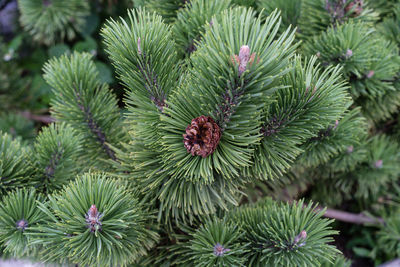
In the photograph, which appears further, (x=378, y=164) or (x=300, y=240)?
(x=378, y=164)

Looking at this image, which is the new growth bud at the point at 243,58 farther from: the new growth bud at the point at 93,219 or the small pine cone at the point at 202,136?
the new growth bud at the point at 93,219

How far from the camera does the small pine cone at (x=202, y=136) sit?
1.99 feet

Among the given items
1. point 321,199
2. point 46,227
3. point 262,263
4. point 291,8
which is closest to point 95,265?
point 46,227

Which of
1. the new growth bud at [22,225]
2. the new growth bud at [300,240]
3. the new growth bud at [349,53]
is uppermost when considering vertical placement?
the new growth bud at [349,53]

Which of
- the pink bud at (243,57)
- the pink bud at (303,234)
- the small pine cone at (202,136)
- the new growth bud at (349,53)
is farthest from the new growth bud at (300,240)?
the new growth bud at (349,53)

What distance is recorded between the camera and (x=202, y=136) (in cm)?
61

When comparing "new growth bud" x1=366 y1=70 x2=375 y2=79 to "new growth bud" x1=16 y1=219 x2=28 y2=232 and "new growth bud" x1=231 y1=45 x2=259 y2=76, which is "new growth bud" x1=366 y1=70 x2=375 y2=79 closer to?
"new growth bud" x1=231 y1=45 x2=259 y2=76

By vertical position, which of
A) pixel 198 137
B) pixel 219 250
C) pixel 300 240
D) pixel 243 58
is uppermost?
pixel 243 58

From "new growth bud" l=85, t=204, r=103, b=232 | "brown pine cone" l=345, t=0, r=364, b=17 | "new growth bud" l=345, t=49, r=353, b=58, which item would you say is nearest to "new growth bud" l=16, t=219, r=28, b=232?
"new growth bud" l=85, t=204, r=103, b=232

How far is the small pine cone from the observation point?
1.99ft

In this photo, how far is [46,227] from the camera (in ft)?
2.20

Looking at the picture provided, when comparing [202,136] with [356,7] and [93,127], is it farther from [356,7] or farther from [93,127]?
[356,7]

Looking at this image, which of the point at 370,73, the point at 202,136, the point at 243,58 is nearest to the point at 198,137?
the point at 202,136

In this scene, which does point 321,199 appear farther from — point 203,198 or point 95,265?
point 95,265
